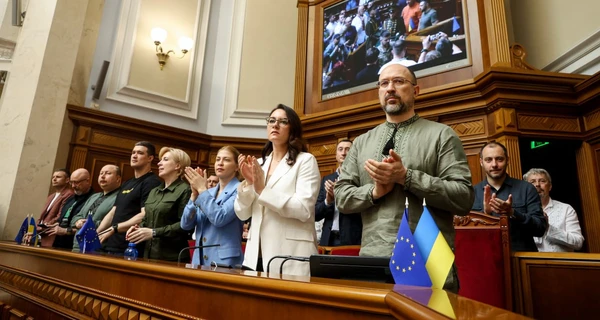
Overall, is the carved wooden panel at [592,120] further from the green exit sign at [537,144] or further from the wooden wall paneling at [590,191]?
the green exit sign at [537,144]

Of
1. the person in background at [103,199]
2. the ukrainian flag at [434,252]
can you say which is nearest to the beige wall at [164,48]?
the person in background at [103,199]

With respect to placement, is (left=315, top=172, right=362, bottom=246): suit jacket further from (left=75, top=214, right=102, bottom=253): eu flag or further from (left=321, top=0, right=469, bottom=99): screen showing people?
(left=321, top=0, right=469, bottom=99): screen showing people

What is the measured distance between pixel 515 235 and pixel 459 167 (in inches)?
47.1

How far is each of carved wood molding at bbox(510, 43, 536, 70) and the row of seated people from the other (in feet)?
5.55

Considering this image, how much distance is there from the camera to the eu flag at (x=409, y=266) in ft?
2.81

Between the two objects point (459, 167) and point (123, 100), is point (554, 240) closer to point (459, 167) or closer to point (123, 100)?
point (459, 167)

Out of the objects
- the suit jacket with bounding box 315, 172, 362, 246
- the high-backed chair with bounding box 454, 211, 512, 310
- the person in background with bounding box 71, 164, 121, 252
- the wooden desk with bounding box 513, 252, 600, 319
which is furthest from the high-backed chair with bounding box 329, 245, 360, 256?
the person in background with bounding box 71, 164, 121, 252

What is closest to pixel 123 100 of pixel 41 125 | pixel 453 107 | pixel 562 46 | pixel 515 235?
pixel 41 125

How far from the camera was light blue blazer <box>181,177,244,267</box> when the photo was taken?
1.79m

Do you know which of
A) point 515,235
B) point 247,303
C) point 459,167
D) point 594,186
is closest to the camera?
point 247,303

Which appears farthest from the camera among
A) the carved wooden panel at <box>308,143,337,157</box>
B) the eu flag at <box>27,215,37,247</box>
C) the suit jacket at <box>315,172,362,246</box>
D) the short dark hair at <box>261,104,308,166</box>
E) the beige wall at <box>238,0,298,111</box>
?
the beige wall at <box>238,0,298,111</box>

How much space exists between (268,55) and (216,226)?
14.8ft

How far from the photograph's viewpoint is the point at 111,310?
3.80ft

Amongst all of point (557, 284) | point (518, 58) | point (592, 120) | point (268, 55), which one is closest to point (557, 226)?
point (557, 284)
